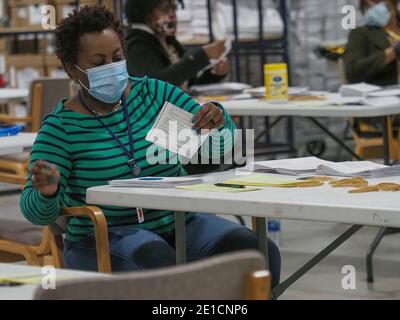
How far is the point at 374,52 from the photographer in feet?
18.5

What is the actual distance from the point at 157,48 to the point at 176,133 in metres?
2.09

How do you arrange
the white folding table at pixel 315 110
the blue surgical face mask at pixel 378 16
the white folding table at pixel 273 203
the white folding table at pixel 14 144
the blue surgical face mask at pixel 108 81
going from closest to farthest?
the white folding table at pixel 273 203 < the blue surgical face mask at pixel 108 81 < the white folding table at pixel 14 144 < the white folding table at pixel 315 110 < the blue surgical face mask at pixel 378 16

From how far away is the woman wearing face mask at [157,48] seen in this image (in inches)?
188

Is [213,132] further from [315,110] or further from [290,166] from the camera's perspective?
[315,110]

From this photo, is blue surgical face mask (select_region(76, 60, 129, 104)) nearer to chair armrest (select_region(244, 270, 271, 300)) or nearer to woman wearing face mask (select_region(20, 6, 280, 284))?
woman wearing face mask (select_region(20, 6, 280, 284))

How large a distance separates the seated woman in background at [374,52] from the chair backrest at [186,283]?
4.08 m

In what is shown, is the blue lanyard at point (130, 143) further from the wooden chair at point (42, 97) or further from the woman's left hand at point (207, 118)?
the wooden chair at point (42, 97)

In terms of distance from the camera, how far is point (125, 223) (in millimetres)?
2881

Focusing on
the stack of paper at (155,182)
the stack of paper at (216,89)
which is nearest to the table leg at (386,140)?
the stack of paper at (216,89)

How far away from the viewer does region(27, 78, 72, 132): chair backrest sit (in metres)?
5.41

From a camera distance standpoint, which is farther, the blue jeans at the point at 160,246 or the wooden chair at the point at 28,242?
the wooden chair at the point at 28,242

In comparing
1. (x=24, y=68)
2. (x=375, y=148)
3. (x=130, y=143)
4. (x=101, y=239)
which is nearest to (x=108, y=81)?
(x=130, y=143)
